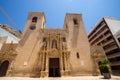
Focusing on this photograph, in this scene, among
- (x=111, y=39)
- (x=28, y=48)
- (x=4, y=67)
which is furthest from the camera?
(x=111, y=39)

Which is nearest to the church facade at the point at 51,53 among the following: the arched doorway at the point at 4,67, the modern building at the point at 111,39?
the arched doorway at the point at 4,67

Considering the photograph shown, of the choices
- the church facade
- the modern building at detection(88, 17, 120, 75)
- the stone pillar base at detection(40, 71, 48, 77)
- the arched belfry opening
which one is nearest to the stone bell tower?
the church facade

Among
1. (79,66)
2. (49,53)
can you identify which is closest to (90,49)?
(79,66)

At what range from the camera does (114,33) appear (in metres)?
28.9

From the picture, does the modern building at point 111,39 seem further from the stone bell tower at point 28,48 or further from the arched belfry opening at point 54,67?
the stone bell tower at point 28,48

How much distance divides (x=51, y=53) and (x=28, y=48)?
516 centimetres

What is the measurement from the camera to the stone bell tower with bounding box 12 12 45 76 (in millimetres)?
16859

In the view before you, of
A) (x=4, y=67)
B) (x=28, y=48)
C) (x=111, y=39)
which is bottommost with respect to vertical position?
(x=4, y=67)

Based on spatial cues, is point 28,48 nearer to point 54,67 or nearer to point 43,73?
point 43,73

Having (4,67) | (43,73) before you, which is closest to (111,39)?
(43,73)

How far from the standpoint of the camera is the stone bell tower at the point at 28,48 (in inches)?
664

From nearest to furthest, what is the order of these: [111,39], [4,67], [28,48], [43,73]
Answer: [43,73]
[4,67]
[28,48]
[111,39]

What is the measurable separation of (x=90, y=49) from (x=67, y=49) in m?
5.23

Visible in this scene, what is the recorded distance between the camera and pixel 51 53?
18.0 metres
